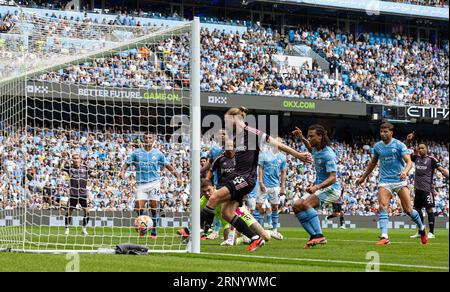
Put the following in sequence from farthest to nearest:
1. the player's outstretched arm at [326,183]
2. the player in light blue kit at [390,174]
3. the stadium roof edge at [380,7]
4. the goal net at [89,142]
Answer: the stadium roof edge at [380,7], the player in light blue kit at [390,174], the player's outstretched arm at [326,183], the goal net at [89,142]

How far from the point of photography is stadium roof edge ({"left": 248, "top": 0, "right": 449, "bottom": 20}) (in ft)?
162

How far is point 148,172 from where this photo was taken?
61.3 ft

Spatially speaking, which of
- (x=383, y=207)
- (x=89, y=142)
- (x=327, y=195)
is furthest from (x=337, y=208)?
(x=327, y=195)

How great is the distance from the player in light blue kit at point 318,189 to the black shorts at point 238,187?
1.87 meters

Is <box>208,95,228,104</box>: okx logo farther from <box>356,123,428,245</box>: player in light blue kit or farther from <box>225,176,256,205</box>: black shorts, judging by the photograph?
<box>225,176,256,205</box>: black shorts

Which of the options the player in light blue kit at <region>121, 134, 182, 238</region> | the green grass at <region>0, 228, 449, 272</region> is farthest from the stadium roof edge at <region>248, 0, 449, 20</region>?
the green grass at <region>0, 228, 449, 272</region>

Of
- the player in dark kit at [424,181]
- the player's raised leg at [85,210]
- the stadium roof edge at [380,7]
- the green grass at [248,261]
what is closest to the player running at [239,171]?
the green grass at [248,261]

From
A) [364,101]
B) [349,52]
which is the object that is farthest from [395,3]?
[364,101]

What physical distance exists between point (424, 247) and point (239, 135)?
5.42 meters

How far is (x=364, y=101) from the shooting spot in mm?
46188

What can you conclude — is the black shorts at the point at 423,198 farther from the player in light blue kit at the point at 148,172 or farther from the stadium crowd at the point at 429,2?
the stadium crowd at the point at 429,2

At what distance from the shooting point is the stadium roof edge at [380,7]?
49.4 meters

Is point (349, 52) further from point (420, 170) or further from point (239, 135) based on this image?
point (239, 135)
